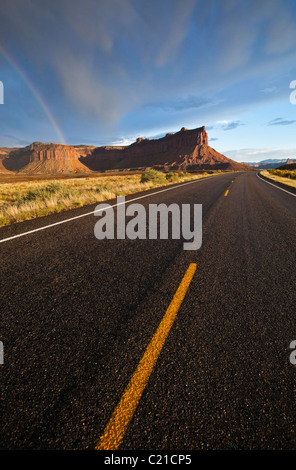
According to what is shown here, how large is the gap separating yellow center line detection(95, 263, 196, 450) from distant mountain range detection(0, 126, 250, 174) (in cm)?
12235

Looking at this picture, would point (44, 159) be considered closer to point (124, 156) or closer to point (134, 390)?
point (124, 156)

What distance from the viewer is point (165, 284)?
270 centimetres

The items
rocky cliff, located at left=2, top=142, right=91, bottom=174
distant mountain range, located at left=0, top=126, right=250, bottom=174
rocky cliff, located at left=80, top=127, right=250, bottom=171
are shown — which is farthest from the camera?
rocky cliff, located at left=2, top=142, right=91, bottom=174

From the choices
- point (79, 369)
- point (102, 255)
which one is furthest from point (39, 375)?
point (102, 255)

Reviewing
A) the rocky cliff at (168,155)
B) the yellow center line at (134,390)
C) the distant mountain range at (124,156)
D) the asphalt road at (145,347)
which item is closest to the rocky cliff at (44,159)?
the distant mountain range at (124,156)

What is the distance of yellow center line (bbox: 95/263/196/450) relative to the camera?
3.86 feet

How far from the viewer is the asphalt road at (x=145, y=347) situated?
123cm

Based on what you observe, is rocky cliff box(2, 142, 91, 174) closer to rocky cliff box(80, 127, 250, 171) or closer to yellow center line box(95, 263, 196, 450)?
rocky cliff box(80, 127, 250, 171)

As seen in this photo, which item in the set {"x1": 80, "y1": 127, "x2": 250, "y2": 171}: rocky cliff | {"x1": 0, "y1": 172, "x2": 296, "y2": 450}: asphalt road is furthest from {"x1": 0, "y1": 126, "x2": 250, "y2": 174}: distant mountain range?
{"x1": 0, "y1": 172, "x2": 296, "y2": 450}: asphalt road

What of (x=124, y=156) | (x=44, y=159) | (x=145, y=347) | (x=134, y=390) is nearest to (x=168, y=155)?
(x=124, y=156)

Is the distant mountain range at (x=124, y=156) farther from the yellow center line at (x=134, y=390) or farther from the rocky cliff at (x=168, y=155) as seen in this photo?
the yellow center line at (x=134, y=390)

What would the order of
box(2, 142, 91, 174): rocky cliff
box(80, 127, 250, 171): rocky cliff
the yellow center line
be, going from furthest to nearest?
box(2, 142, 91, 174): rocky cliff < box(80, 127, 250, 171): rocky cliff < the yellow center line

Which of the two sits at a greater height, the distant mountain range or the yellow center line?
the distant mountain range

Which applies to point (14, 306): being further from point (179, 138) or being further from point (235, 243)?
point (179, 138)
